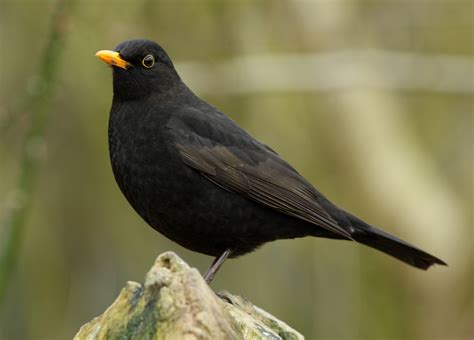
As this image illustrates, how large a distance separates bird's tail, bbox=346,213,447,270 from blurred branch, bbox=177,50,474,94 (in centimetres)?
235

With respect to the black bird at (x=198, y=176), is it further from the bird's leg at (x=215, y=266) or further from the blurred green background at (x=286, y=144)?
the blurred green background at (x=286, y=144)

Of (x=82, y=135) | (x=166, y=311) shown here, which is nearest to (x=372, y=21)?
(x=82, y=135)

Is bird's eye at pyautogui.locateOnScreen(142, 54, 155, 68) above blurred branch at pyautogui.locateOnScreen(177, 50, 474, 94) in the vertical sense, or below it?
below

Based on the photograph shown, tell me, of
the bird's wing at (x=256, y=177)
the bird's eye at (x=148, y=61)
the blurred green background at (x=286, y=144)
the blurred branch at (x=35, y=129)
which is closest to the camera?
the bird's wing at (x=256, y=177)

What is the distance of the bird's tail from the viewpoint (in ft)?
17.8

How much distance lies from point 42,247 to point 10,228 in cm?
175

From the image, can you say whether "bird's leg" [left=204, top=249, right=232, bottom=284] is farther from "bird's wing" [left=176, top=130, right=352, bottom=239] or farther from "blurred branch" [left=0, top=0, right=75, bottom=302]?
"blurred branch" [left=0, top=0, right=75, bottom=302]

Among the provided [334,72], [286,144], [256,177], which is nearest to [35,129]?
[256,177]

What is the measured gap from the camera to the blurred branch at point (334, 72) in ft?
24.6

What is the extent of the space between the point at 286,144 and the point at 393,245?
2.76m

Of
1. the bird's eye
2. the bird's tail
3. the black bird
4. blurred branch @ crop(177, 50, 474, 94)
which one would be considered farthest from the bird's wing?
blurred branch @ crop(177, 50, 474, 94)

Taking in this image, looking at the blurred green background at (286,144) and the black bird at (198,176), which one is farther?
the blurred green background at (286,144)

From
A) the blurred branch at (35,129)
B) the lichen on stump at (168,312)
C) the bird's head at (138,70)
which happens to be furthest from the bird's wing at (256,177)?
the lichen on stump at (168,312)

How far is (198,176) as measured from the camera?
16.1ft
